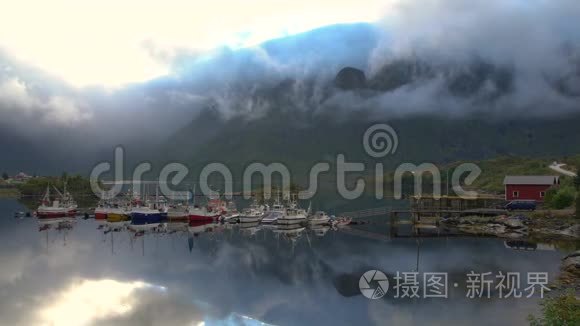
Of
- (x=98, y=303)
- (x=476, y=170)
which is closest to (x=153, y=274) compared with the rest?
(x=98, y=303)

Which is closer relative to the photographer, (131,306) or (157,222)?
(131,306)

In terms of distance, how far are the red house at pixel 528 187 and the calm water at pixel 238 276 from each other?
81.2 ft

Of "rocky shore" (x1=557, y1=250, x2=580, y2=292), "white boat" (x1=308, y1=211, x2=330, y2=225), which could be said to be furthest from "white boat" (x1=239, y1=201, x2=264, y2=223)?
"rocky shore" (x1=557, y1=250, x2=580, y2=292)

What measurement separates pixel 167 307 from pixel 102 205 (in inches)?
2934

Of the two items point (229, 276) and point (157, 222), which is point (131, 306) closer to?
point (229, 276)

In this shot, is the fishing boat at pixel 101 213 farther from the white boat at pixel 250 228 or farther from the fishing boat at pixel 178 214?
the white boat at pixel 250 228

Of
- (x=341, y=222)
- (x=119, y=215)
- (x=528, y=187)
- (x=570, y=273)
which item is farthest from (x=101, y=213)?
(x=570, y=273)

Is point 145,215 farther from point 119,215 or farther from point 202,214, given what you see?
point 119,215

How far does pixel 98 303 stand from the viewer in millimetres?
35125

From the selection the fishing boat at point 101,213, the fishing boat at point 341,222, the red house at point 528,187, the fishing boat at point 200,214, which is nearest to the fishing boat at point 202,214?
the fishing boat at point 200,214

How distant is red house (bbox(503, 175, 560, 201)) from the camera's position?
8181 cm

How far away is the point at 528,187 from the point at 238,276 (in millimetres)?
55001

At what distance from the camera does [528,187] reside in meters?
82.7

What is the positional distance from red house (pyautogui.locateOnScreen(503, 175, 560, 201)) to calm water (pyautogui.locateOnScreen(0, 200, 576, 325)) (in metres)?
24.8
